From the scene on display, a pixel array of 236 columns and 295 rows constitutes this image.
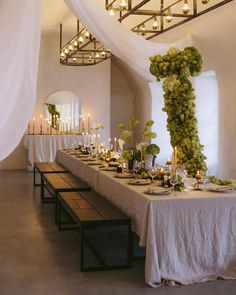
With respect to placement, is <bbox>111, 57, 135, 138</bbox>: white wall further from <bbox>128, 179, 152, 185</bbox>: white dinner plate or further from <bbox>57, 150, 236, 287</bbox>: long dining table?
<bbox>57, 150, 236, 287</bbox>: long dining table

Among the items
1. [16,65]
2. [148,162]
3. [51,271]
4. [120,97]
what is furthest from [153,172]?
[120,97]

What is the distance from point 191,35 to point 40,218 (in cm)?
543

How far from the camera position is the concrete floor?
441 centimetres

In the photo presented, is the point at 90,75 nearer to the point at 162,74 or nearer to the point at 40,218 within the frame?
the point at 40,218

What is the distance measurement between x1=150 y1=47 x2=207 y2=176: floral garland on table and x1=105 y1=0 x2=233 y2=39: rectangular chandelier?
2.99 feet

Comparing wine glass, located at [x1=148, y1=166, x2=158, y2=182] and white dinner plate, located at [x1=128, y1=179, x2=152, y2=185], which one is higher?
wine glass, located at [x1=148, y1=166, x2=158, y2=182]

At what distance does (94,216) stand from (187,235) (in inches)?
39.7

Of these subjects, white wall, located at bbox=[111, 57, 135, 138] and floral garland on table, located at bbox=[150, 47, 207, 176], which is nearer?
→ floral garland on table, located at bbox=[150, 47, 207, 176]

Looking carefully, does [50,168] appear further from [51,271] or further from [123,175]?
[51,271]

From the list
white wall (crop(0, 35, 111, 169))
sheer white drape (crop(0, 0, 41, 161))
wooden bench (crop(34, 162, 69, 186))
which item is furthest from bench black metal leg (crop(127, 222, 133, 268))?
white wall (crop(0, 35, 111, 169))

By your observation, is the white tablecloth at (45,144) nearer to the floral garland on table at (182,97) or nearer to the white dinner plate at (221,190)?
the floral garland on table at (182,97)

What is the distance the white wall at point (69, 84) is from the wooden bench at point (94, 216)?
834 centimetres

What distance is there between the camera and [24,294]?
4.29 metres

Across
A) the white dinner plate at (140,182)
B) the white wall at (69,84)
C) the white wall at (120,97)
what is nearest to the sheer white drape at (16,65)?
the white dinner plate at (140,182)
